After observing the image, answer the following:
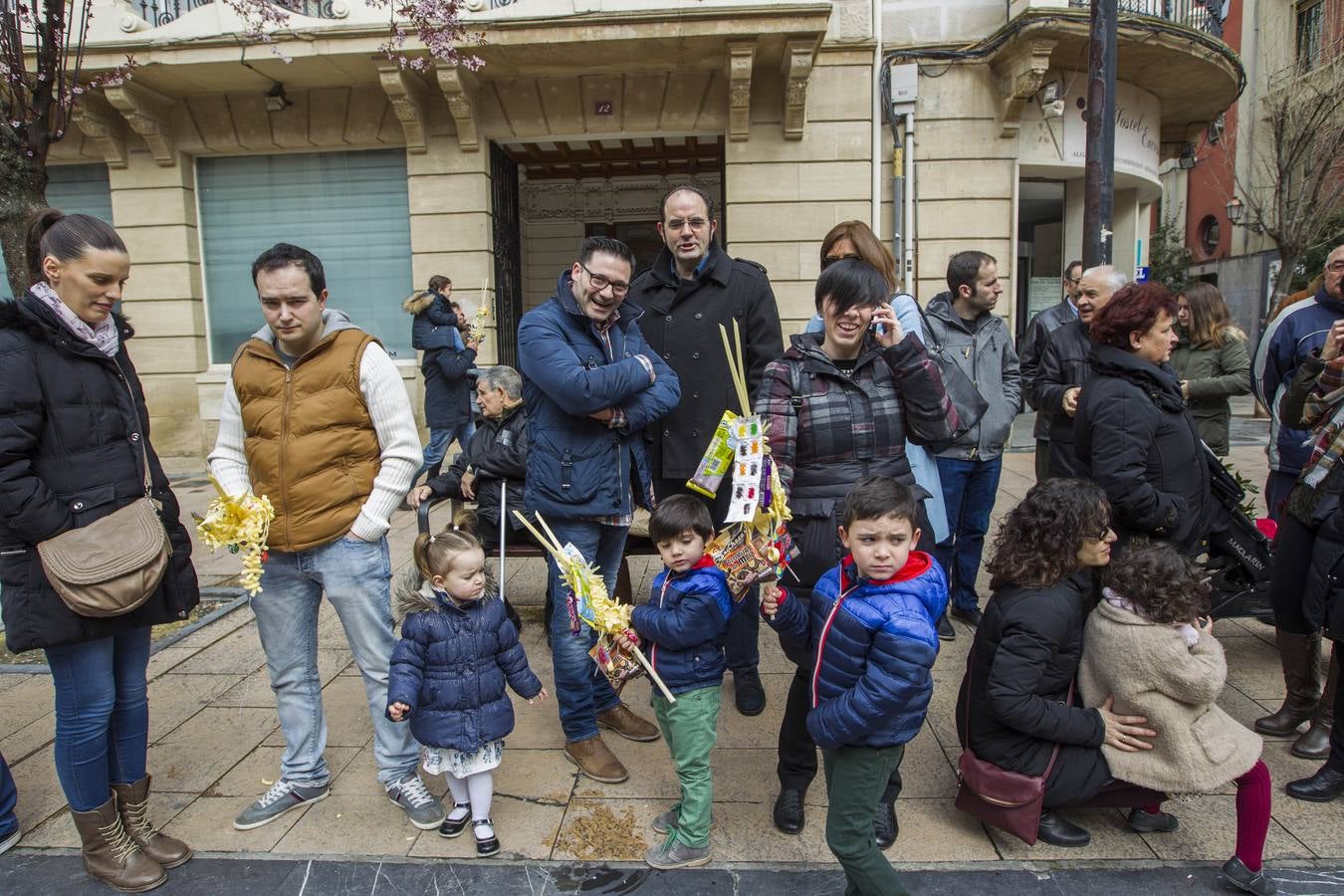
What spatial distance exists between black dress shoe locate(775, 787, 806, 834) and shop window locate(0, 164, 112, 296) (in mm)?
10808

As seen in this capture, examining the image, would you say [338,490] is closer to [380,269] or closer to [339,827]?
[339,827]

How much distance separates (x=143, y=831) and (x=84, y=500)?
1129 mm

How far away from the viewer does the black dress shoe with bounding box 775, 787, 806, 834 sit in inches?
110

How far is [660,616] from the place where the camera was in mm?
2568

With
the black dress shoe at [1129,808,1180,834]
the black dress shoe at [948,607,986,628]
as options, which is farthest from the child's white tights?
the black dress shoe at [948,607,986,628]

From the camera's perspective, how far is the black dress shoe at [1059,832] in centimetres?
268

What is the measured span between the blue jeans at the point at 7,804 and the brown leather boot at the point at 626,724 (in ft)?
6.68

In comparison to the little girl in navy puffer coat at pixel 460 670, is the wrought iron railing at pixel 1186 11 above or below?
above

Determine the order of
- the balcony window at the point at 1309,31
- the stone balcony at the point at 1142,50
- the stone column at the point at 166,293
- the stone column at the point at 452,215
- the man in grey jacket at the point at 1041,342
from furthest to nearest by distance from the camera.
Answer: the balcony window at the point at 1309,31
the stone column at the point at 166,293
the stone column at the point at 452,215
the stone balcony at the point at 1142,50
the man in grey jacket at the point at 1041,342

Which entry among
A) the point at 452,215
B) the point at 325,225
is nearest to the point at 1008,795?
the point at 452,215

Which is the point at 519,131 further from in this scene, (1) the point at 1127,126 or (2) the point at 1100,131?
(1) the point at 1127,126

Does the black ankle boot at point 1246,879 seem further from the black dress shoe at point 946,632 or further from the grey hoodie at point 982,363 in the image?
the grey hoodie at point 982,363

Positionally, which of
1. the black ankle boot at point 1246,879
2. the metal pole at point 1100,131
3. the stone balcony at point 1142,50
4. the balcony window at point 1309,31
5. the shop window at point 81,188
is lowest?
the black ankle boot at point 1246,879

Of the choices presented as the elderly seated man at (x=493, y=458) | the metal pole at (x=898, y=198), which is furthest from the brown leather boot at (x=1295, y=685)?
the metal pole at (x=898, y=198)
